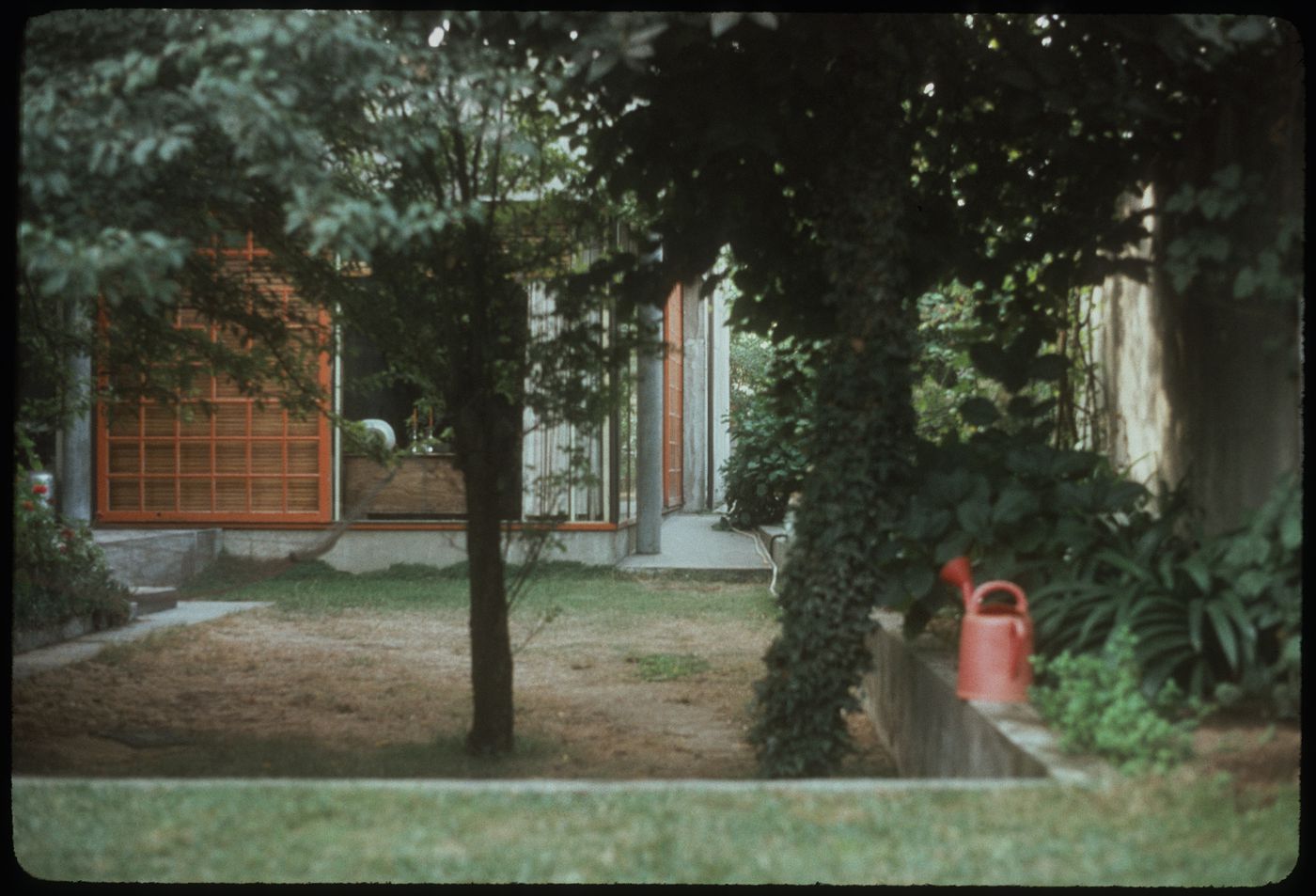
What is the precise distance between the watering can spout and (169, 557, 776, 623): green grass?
3821 mm

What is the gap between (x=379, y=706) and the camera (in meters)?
5.20

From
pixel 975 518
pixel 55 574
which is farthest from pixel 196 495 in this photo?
pixel 975 518

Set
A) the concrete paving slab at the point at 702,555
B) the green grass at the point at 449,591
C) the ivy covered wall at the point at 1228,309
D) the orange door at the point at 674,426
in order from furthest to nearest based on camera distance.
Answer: the orange door at the point at 674,426, the concrete paving slab at the point at 702,555, the green grass at the point at 449,591, the ivy covered wall at the point at 1228,309

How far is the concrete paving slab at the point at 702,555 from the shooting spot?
9180mm

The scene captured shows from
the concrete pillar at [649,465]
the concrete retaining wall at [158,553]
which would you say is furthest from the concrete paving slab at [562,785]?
the concrete pillar at [649,465]

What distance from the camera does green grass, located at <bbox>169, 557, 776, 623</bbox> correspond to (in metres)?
7.68

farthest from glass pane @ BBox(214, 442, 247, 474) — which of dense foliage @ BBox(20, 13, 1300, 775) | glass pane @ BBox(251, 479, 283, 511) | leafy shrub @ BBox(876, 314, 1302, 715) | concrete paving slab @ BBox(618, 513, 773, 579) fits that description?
leafy shrub @ BBox(876, 314, 1302, 715)

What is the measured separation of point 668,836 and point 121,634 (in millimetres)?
5114

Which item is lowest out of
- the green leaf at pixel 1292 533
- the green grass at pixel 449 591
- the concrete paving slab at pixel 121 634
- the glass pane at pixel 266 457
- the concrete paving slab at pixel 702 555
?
the concrete paving slab at pixel 121 634

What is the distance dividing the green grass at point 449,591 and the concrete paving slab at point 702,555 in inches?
11.3

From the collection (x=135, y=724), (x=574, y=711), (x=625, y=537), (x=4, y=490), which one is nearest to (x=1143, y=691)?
(x=574, y=711)

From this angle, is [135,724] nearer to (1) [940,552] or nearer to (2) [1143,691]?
(1) [940,552]

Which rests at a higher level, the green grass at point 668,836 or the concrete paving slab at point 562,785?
the concrete paving slab at point 562,785

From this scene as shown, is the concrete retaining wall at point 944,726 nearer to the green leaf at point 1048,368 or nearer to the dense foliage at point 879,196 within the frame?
the dense foliage at point 879,196
